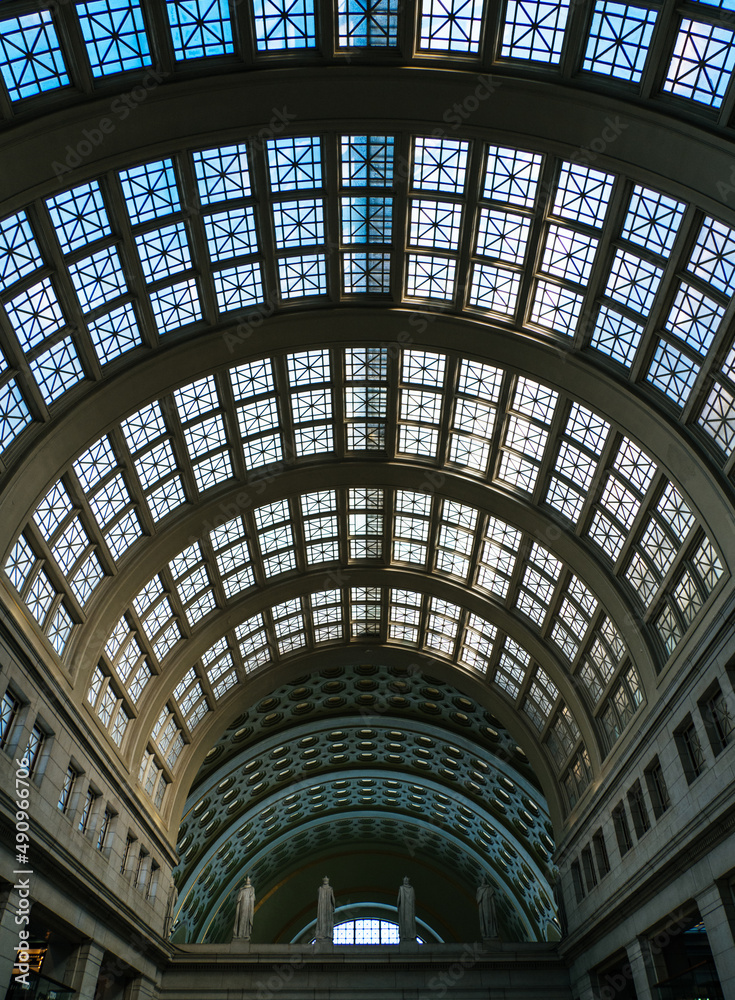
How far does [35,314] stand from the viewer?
25125 mm

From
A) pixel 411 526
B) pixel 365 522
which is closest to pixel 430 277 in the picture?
pixel 411 526

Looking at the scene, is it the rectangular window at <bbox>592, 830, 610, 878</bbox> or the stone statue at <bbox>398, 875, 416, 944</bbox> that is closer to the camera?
the rectangular window at <bbox>592, 830, 610, 878</bbox>

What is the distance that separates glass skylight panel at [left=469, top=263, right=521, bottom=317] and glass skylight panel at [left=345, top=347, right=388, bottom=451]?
5.16 metres

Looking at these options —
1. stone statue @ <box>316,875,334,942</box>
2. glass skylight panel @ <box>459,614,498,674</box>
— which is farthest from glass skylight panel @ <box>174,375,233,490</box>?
stone statue @ <box>316,875,334,942</box>

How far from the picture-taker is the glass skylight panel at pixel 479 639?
155 feet

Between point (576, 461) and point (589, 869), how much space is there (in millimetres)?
22711

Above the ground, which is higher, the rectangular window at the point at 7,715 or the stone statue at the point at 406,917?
the stone statue at the point at 406,917

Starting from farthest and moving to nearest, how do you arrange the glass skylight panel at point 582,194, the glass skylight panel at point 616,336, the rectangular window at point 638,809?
1. the rectangular window at point 638,809
2. the glass skylight panel at point 616,336
3. the glass skylight panel at point 582,194

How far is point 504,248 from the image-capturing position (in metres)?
29.1

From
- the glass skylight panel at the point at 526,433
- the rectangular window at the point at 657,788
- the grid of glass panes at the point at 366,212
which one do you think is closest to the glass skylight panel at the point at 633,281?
the glass skylight panel at the point at 526,433

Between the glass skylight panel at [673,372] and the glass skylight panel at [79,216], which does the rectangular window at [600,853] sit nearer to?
the glass skylight panel at [673,372]

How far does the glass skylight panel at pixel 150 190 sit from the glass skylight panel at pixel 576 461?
58.7 feet

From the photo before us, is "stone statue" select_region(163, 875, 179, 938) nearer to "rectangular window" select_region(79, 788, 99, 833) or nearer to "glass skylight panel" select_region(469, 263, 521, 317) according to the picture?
"rectangular window" select_region(79, 788, 99, 833)

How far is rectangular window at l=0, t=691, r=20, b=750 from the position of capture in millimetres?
25203
